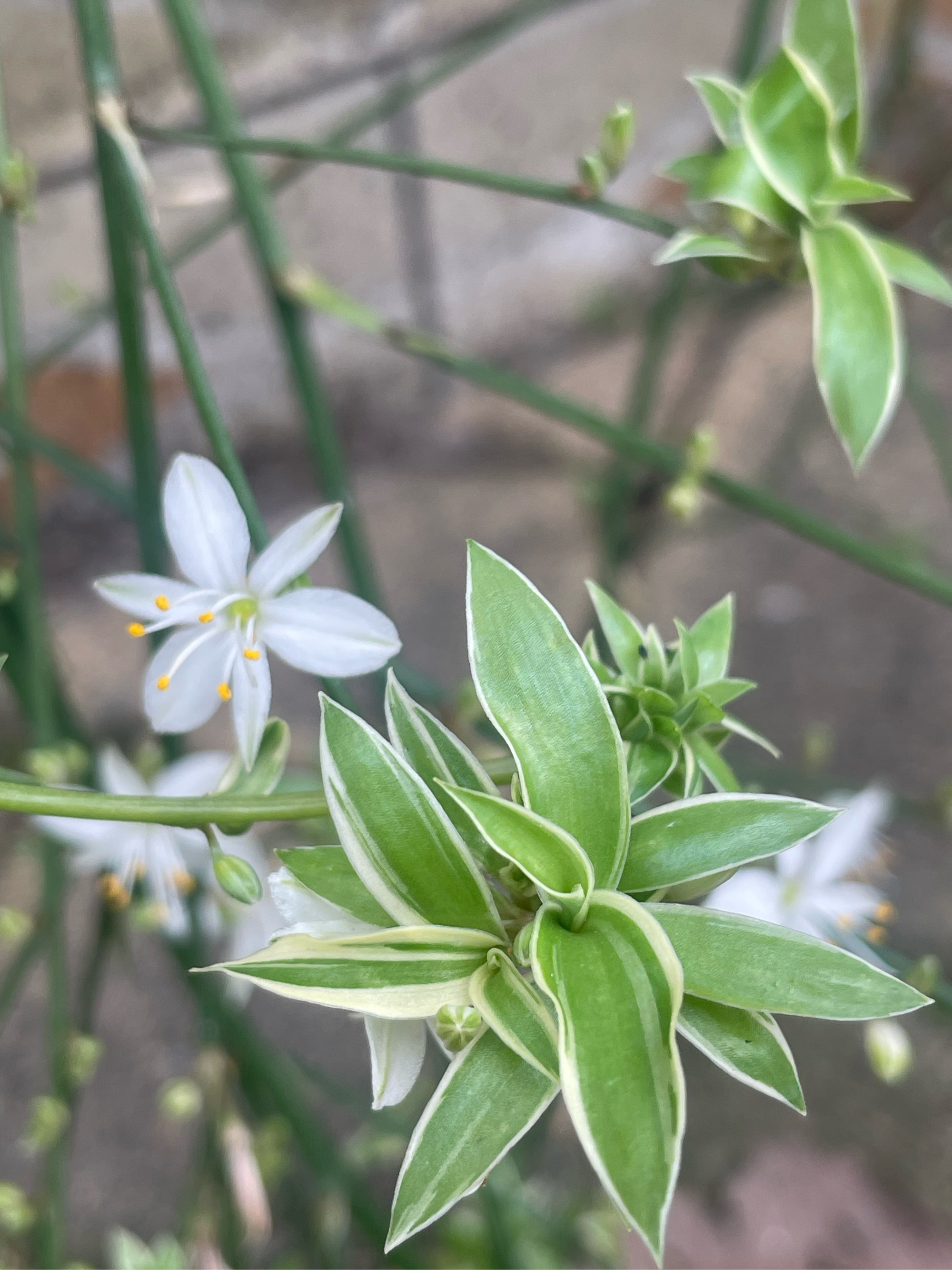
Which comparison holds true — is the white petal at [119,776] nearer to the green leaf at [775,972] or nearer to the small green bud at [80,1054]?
the small green bud at [80,1054]

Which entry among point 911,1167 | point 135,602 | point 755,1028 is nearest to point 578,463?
point 911,1167

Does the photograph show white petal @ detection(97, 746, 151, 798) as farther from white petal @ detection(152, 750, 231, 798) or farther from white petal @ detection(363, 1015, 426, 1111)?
white petal @ detection(363, 1015, 426, 1111)

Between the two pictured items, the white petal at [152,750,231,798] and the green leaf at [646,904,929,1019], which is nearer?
the green leaf at [646,904,929,1019]

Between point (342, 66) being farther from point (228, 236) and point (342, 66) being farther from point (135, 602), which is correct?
point (135, 602)

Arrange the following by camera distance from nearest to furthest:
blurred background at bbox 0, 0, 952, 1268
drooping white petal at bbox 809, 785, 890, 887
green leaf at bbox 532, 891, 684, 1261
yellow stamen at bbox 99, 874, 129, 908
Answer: green leaf at bbox 532, 891, 684, 1261 < yellow stamen at bbox 99, 874, 129, 908 < drooping white petal at bbox 809, 785, 890, 887 < blurred background at bbox 0, 0, 952, 1268

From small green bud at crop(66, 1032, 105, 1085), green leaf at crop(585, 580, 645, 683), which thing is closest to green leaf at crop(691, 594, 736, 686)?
green leaf at crop(585, 580, 645, 683)

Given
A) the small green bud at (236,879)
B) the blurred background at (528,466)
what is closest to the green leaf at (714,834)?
the small green bud at (236,879)

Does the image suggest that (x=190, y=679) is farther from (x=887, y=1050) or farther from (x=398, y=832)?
(x=887, y=1050)
